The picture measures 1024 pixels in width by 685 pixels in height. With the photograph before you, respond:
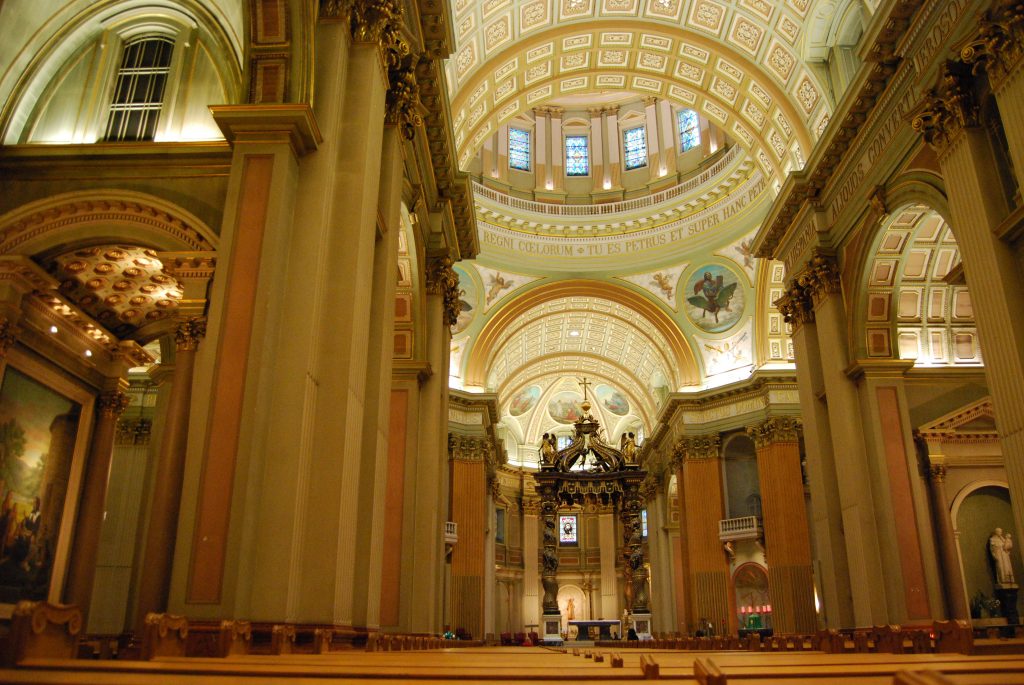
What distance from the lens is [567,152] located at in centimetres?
3120

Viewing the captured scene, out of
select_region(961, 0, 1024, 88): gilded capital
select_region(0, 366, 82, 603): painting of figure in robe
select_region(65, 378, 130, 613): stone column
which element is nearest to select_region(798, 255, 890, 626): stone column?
select_region(961, 0, 1024, 88): gilded capital

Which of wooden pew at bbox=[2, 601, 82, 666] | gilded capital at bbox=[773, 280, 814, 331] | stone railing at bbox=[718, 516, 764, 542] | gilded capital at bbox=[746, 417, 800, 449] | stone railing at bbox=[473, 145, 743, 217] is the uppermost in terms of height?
stone railing at bbox=[473, 145, 743, 217]

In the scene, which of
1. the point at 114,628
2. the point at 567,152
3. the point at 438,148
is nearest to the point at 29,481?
the point at 114,628

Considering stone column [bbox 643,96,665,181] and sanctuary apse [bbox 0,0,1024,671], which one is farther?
stone column [bbox 643,96,665,181]

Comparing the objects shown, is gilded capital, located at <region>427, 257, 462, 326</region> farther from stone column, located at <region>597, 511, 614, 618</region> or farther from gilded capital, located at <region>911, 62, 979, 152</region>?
stone column, located at <region>597, 511, 614, 618</region>

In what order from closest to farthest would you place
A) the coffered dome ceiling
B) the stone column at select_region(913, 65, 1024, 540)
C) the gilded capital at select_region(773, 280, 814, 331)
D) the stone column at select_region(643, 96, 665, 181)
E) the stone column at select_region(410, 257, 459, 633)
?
the stone column at select_region(913, 65, 1024, 540)
the stone column at select_region(410, 257, 459, 633)
the gilded capital at select_region(773, 280, 814, 331)
the coffered dome ceiling
the stone column at select_region(643, 96, 665, 181)

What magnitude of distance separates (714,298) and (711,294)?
0.59 feet

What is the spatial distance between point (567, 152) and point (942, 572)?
22097 mm

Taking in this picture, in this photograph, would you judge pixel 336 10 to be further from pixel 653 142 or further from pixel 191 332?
pixel 653 142

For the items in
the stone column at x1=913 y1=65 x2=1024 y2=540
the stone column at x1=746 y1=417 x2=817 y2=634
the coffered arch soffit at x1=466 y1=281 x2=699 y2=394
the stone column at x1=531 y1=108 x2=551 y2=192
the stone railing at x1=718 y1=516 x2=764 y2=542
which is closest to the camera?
the stone column at x1=913 y1=65 x2=1024 y2=540

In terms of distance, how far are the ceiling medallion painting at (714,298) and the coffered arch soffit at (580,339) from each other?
97 centimetres

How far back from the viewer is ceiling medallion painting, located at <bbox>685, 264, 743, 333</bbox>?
26.2 metres

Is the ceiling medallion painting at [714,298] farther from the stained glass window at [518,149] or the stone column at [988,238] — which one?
the stone column at [988,238]

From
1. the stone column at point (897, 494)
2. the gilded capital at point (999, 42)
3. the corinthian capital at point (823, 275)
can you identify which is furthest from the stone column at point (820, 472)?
the gilded capital at point (999, 42)
